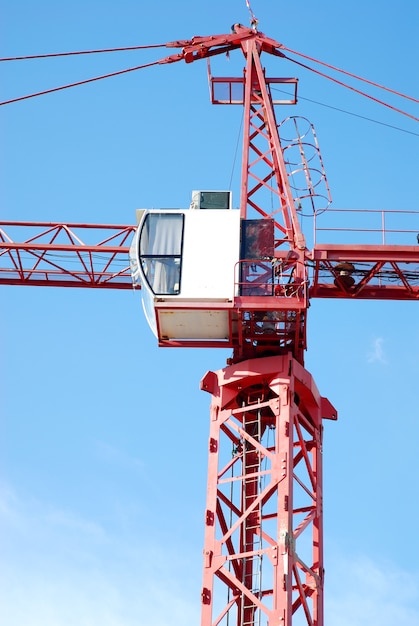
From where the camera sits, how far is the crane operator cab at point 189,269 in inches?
1310

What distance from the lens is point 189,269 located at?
33.7m

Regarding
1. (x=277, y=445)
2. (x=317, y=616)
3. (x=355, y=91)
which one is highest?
(x=355, y=91)

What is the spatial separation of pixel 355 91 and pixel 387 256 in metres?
6.71

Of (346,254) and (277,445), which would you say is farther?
(346,254)

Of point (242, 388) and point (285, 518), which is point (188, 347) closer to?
point (242, 388)

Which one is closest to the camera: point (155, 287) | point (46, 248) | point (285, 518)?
point (285, 518)

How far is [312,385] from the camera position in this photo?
33.9m

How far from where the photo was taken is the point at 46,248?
36.3m

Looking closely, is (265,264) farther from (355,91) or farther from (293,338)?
(355,91)

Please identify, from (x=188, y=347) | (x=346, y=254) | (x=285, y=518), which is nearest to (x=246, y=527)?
(x=285, y=518)

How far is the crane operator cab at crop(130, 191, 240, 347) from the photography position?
3328 centimetres

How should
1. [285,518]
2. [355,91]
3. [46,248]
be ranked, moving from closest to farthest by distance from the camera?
[285,518] → [46,248] → [355,91]

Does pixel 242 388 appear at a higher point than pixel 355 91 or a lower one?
lower

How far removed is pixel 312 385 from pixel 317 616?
530cm
